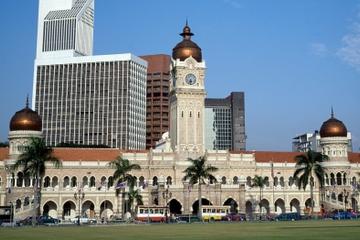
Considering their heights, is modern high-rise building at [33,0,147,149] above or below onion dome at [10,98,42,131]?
above

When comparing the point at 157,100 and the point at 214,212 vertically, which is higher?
the point at 157,100

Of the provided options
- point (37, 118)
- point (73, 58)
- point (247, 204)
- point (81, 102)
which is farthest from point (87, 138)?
point (247, 204)

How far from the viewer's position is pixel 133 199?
3398 inches

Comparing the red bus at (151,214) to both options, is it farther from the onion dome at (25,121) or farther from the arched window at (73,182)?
the onion dome at (25,121)

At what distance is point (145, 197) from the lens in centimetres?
9262

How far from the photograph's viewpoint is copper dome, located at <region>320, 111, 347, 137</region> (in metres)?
106

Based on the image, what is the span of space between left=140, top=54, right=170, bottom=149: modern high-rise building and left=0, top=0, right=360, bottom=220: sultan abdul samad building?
252 ft

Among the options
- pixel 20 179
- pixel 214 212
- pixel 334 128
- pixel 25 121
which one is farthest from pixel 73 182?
pixel 334 128

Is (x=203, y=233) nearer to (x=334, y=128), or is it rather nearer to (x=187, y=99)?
(x=187, y=99)

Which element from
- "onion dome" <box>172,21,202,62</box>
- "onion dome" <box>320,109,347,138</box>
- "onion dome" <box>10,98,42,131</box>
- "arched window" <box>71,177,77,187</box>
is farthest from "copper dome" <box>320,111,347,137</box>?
"onion dome" <box>10,98,42,131</box>

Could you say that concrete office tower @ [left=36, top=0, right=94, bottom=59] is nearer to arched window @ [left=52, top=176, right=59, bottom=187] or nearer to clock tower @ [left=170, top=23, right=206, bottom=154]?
clock tower @ [left=170, top=23, right=206, bottom=154]

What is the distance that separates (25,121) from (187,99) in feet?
94.4

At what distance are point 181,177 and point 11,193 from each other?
2819 cm

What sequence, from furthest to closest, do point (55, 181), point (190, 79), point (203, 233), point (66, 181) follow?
point (190, 79)
point (66, 181)
point (55, 181)
point (203, 233)
